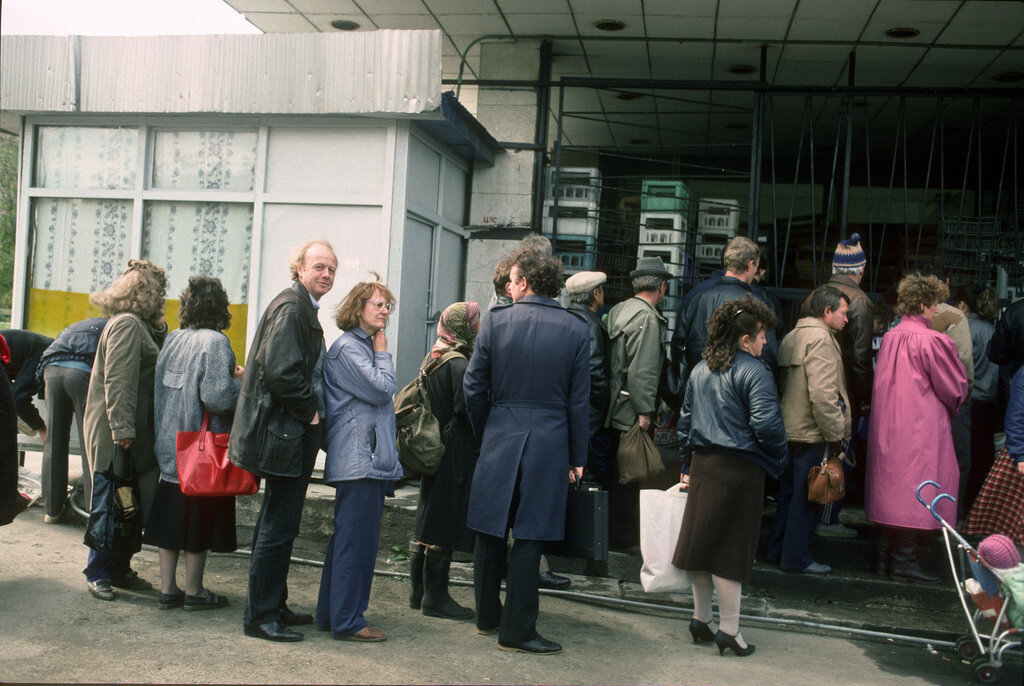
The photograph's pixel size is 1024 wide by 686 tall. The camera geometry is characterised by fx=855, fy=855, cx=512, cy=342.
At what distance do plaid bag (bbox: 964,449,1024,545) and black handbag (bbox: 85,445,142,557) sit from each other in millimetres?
4663

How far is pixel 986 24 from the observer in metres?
7.34

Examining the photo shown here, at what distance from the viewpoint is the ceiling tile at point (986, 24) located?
7.00 m

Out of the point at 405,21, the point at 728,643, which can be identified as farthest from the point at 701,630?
the point at 405,21

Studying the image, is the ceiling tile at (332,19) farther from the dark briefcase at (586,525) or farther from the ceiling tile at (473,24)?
the dark briefcase at (586,525)

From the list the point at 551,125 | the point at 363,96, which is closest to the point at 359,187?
the point at 363,96

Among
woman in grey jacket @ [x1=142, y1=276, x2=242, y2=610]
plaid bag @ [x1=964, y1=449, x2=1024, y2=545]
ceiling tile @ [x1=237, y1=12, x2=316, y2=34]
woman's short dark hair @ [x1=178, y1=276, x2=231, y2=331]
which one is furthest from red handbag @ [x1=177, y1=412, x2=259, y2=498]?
ceiling tile @ [x1=237, y1=12, x2=316, y2=34]

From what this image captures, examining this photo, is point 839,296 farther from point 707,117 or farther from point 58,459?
point 707,117

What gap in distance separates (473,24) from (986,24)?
A: 14.8 ft

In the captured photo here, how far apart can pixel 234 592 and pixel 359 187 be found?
3.07 m

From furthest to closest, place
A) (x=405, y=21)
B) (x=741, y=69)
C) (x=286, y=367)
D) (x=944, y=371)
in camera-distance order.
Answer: (x=741, y=69) < (x=405, y=21) < (x=944, y=371) < (x=286, y=367)

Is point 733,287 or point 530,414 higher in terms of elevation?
point 733,287

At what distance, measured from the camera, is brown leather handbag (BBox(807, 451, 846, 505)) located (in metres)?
4.92

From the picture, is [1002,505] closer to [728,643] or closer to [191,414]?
[728,643]

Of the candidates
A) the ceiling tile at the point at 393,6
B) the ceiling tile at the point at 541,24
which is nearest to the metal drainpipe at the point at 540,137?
the ceiling tile at the point at 541,24
